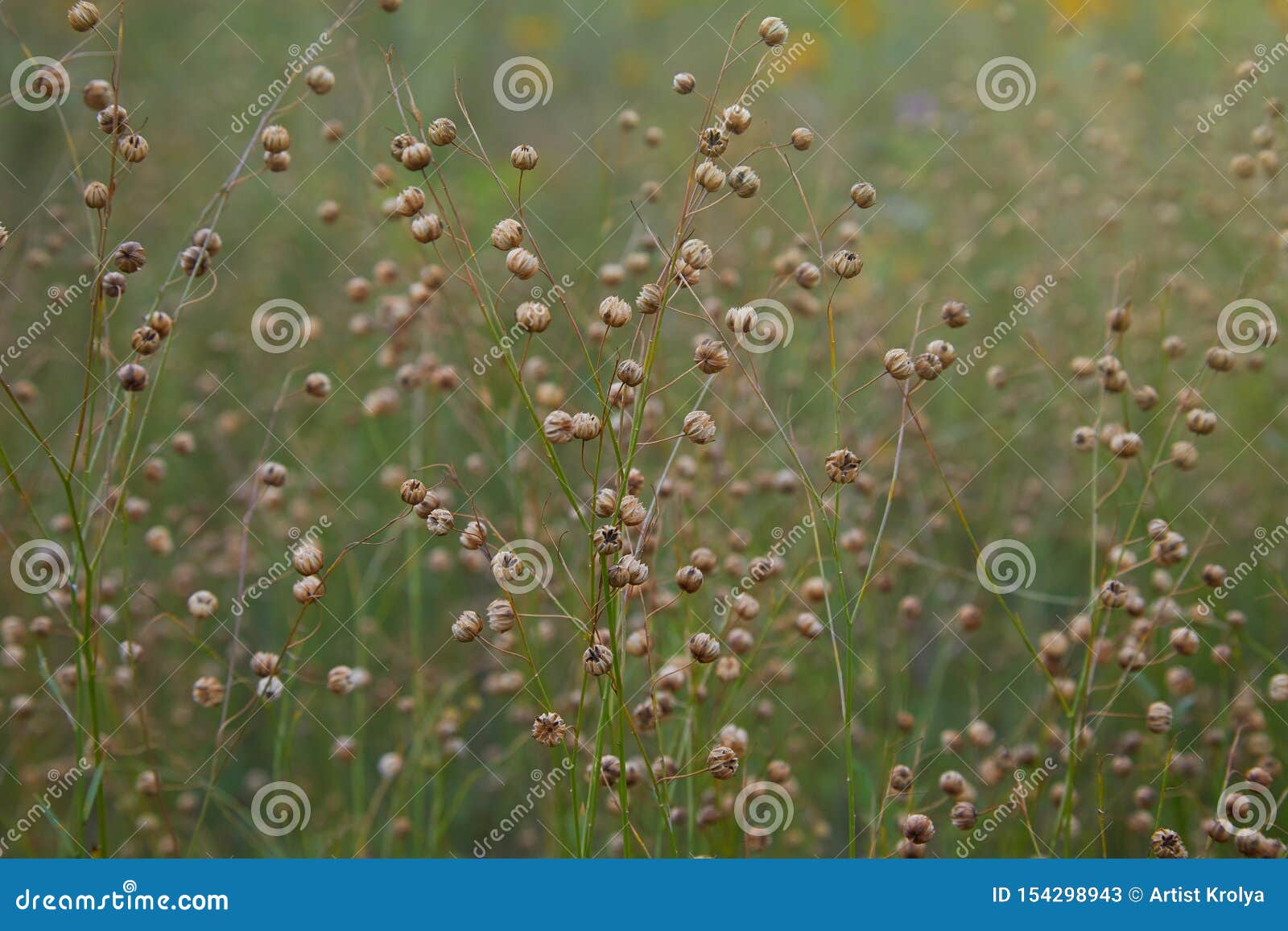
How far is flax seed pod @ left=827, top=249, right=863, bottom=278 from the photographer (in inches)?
64.0

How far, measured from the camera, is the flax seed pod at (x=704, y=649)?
157 centimetres

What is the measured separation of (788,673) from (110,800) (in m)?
1.82

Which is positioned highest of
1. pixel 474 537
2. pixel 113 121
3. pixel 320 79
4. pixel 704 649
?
pixel 320 79

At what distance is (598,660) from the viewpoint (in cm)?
146

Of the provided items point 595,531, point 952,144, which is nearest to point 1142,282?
point 952,144

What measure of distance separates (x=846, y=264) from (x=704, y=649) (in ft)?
2.09

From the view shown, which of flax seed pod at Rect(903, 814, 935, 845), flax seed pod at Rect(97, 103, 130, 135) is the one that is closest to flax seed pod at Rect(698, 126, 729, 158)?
flax seed pod at Rect(97, 103, 130, 135)

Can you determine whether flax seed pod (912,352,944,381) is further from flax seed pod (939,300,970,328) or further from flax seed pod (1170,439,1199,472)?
flax seed pod (1170,439,1199,472)

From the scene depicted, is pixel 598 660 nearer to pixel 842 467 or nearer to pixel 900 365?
pixel 842 467

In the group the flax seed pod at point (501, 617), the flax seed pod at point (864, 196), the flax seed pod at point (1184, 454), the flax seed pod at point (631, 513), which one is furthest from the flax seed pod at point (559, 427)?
the flax seed pod at point (1184, 454)

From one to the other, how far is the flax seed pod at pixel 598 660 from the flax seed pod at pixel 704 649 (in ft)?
0.55

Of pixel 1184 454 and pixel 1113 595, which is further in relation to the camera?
pixel 1184 454

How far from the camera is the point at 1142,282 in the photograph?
351cm

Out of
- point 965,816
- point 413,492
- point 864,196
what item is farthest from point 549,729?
point 864,196
